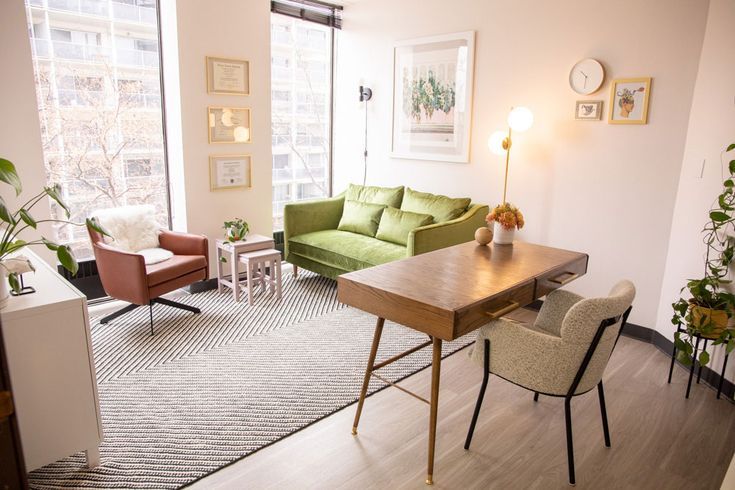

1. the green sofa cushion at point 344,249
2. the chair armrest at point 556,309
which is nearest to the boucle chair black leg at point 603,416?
the chair armrest at point 556,309

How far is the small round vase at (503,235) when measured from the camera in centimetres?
319

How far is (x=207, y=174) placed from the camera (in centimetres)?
476

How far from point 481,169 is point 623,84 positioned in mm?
1389

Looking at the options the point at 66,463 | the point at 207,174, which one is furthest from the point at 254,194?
the point at 66,463

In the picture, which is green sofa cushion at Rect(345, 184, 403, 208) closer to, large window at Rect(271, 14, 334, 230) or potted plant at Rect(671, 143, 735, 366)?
large window at Rect(271, 14, 334, 230)

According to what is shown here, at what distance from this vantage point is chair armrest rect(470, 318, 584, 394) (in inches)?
86.8

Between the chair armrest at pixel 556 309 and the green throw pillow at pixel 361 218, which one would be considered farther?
the green throw pillow at pixel 361 218

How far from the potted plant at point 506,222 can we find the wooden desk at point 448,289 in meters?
0.18

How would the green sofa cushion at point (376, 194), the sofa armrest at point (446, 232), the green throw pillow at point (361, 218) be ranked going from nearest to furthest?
the sofa armrest at point (446, 232) → the green throw pillow at point (361, 218) → the green sofa cushion at point (376, 194)

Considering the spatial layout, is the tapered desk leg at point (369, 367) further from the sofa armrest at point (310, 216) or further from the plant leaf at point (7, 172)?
the sofa armrest at point (310, 216)

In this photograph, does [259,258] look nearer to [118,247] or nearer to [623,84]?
[118,247]

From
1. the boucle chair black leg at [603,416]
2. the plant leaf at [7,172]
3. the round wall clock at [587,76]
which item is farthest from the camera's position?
the round wall clock at [587,76]

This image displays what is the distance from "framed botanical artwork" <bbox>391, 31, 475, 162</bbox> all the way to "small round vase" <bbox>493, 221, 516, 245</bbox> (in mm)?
1772

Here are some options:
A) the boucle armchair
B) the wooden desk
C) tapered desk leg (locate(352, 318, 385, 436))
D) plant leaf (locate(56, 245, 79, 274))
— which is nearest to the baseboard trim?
the wooden desk
